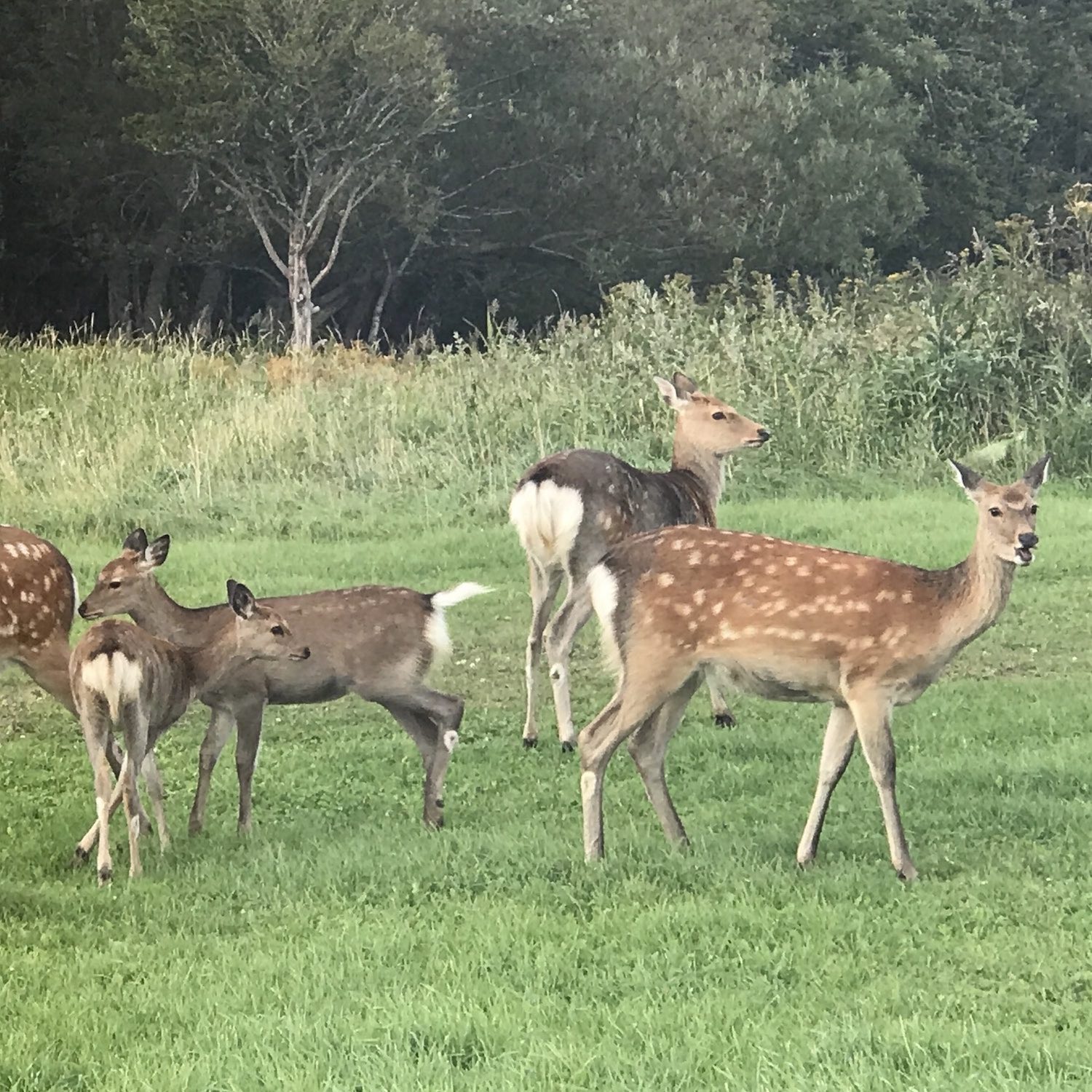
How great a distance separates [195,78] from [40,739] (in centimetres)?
1620

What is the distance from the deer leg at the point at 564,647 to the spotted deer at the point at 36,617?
175 cm

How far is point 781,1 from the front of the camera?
101 ft

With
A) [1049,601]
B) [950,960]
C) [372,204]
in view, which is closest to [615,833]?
[950,960]

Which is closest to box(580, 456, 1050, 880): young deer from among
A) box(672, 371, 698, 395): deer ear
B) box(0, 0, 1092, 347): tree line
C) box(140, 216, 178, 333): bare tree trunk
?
box(672, 371, 698, 395): deer ear

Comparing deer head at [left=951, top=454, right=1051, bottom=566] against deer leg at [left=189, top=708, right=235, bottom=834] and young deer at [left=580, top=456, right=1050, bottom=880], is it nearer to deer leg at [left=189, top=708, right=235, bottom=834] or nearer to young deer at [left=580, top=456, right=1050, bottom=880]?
Result: young deer at [left=580, top=456, right=1050, bottom=880]

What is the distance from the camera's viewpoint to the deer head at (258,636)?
5488 millimetres

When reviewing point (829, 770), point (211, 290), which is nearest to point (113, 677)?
point (829, 770)

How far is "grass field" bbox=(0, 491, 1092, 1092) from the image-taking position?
11.0ft

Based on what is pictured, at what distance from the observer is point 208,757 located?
5488 millimetres

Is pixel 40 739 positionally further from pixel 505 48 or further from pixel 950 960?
pixel 505 48

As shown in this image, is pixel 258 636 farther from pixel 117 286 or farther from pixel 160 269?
pixel 117 286

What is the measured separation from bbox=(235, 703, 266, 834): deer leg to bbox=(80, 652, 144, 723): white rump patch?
56 centimetres

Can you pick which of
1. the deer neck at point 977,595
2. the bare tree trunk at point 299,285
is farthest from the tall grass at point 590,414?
the bare tree trunk at point 299,285

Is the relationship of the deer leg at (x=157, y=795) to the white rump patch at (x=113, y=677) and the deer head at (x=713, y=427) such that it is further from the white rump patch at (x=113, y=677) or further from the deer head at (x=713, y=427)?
the deer head at (x=713, y=427)
